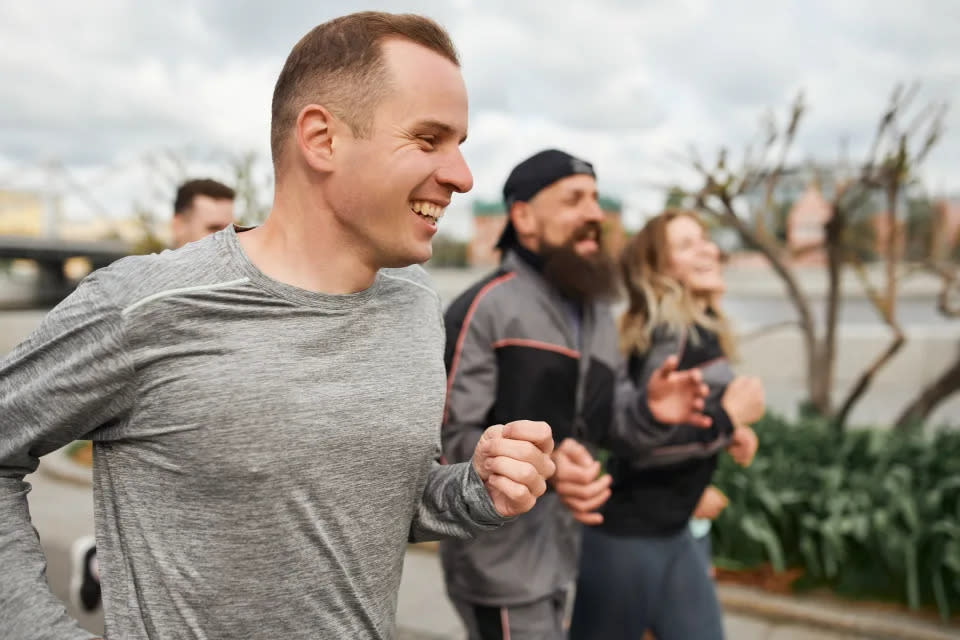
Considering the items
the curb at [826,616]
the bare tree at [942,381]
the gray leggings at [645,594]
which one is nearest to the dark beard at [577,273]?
the gray leggings at [645,594]

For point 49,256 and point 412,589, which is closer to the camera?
point 412,589

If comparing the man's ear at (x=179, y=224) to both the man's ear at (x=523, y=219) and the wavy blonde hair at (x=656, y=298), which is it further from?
the wavy blonde hair at (x=656, y=298)

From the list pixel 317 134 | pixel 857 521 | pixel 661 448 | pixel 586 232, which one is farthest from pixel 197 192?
pixel 857 521

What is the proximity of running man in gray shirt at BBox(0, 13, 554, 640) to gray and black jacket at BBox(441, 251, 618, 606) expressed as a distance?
92 cm

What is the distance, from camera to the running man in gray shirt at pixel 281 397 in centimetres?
118

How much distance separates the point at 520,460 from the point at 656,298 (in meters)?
1.83

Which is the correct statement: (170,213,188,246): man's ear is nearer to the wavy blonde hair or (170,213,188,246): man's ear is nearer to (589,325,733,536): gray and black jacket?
the wavy blonde hair

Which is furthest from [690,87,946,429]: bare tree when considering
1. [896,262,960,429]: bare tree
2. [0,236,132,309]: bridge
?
[0,236,132,309]: bridge

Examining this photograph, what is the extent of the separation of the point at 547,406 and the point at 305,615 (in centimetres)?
117

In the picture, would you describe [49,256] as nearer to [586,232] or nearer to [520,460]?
[586,232]

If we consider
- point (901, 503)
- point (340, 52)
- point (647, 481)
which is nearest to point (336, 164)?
point (340, 52)

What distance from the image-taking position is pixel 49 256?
3631 centimetres

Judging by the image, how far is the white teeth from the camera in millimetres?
1325

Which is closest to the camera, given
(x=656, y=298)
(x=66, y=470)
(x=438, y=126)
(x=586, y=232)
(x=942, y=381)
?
(x=438, y=126)
